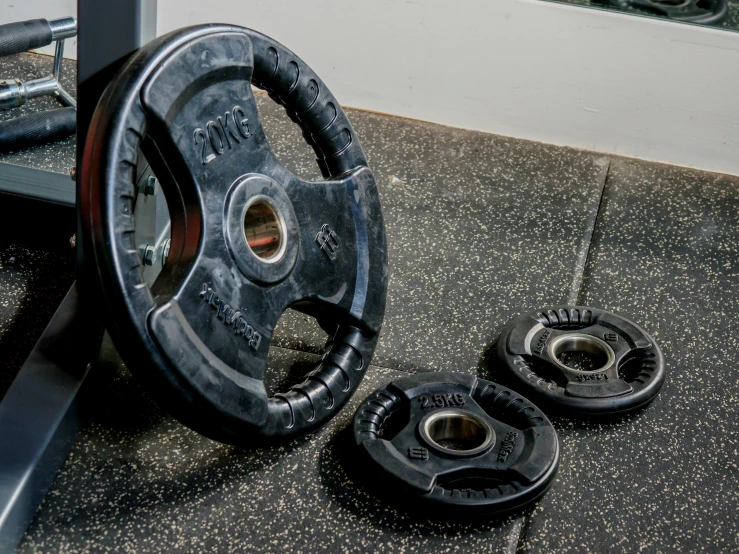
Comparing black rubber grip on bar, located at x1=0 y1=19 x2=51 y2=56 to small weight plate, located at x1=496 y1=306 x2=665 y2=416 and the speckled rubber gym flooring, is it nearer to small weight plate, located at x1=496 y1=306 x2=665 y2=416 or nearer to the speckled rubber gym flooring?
the speckled rubber gym flooring

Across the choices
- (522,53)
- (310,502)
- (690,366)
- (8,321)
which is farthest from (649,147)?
(8,321)

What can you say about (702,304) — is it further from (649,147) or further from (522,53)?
(522,53)

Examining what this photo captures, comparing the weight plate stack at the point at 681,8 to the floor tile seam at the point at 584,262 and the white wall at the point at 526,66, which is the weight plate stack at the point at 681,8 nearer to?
the white wall at the point at 526,66

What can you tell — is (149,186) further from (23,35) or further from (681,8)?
(681,8)

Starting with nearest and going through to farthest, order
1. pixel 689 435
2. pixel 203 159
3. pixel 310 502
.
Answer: pixel 203 159 → pixel 310 502 → pixel 689 435

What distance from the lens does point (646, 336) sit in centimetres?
105

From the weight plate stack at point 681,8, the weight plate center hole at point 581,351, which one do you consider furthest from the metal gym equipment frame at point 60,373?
the weight plate stack at point 681,8

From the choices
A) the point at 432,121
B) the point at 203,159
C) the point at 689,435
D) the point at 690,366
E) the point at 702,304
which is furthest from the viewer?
the point at 432,121

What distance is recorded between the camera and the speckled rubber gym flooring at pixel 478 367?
2.69 feet

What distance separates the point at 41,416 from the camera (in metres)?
0.83

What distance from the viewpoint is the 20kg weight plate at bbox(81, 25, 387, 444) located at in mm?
662

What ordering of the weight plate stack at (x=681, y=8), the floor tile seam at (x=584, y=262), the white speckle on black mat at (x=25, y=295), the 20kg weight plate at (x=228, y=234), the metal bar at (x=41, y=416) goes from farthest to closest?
the weight plate stack at (x=681, y=8) → the floor tile seam at (x=584, y=262) → the white speckle on black mat at (x=25, y=295) → the metal bar at (x=41, y=416) → the 20kg weight plate at (x=228, y=234)

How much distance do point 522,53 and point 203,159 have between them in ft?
Result: 2.87

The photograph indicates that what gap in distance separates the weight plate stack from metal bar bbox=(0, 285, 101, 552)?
1.01 metres
